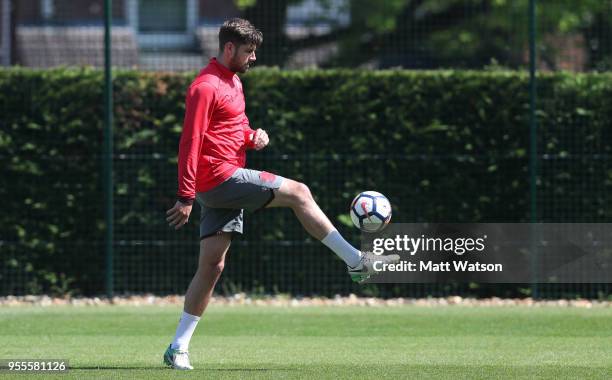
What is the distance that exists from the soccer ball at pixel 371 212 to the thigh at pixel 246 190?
0.75m

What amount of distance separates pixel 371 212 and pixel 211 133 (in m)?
1.17

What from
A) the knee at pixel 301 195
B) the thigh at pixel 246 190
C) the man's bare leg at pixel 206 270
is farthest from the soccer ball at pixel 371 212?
the man's bare leg at pixel 206 270

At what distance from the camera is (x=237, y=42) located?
6922mm

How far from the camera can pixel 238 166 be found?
6.94 metres

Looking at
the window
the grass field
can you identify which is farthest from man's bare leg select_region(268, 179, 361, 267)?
the window

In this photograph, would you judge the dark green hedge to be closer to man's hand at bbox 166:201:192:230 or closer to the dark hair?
the dark hair

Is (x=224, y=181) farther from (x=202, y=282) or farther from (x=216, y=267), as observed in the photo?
(x=202, y=282)

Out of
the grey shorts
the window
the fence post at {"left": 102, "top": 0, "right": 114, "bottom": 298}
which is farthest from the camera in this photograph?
the window

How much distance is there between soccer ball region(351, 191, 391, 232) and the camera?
7305 millimetres

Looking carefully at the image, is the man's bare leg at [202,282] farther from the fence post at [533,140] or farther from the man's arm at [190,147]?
the fence post at [533,140]

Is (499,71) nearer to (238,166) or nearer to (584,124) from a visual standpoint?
(584,124)

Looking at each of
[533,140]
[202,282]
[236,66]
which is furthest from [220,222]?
[533,140]

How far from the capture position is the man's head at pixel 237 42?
6.89 metres

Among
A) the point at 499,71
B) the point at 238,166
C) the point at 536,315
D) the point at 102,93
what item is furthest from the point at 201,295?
the point at 499,71
